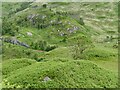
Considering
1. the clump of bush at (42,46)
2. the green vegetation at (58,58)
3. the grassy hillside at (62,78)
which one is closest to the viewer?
the grassy hillside at (62,78)

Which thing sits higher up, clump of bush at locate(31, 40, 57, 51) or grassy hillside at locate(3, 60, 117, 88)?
grassy hillside at locate(3, 60, 117, 88)

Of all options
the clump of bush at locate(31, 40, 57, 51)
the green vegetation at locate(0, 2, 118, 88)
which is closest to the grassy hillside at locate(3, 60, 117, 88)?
the green vegetation at locate(0, 2, 118, 88)

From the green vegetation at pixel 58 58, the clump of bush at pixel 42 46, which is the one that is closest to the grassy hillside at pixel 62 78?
the green vegetation at pixel 58 58

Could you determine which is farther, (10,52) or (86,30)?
(86,30)

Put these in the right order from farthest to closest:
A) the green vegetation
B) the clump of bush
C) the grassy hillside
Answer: the clump of bush, the green vegetation, the grassy hillside

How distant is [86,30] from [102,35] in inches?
456

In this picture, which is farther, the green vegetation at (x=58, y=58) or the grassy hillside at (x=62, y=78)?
the green vegetation at (x=58, y=58)

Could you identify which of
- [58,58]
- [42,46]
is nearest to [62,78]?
[58,58]

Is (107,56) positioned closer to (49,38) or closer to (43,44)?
(43,44)

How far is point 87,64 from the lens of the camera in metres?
54.9

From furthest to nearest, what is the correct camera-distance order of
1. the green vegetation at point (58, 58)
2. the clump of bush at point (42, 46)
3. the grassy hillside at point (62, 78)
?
the clump of bush at point (42, 46), the green vegetation at point (58, 58), the grassy hillside at point (62, 78)

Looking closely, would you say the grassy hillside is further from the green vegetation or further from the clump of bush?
the clump of bush

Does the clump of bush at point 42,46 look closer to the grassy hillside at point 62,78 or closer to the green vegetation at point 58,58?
the green vegetation at point 58,58

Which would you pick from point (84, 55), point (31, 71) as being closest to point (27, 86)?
point (31, 71)
